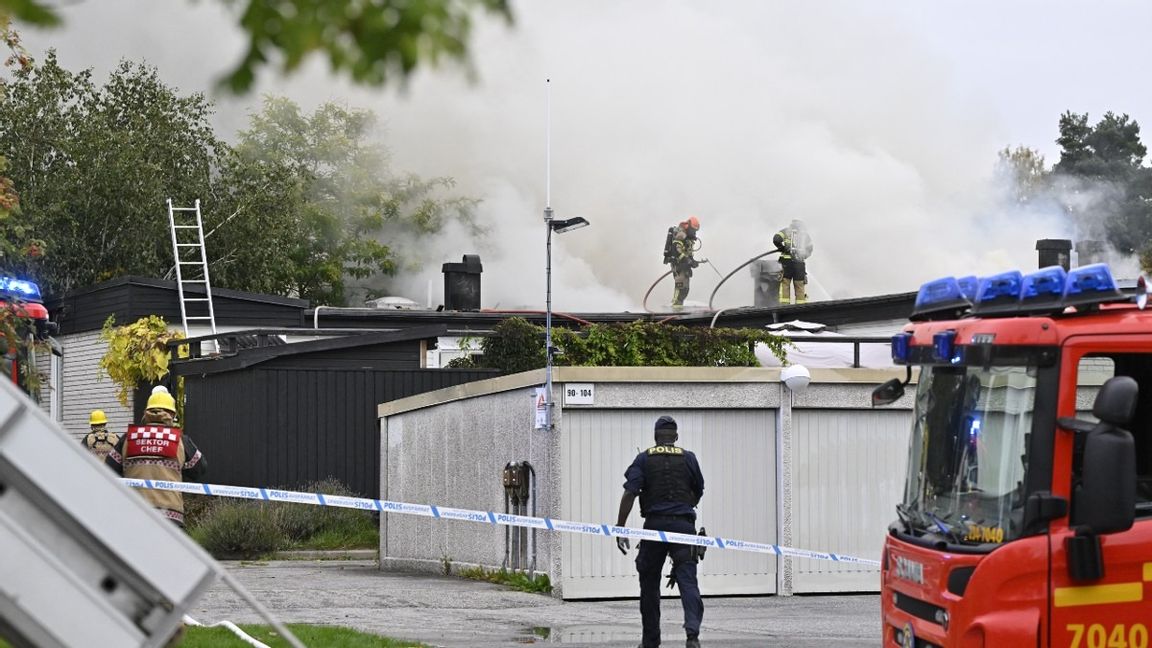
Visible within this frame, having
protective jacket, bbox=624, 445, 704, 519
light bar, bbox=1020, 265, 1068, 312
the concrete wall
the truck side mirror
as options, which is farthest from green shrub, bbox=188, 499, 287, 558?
the truck side mirror

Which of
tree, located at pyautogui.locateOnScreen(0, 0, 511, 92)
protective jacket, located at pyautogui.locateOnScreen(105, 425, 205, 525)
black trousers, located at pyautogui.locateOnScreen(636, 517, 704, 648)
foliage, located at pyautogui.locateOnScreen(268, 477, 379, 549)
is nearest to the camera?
tree, located at pyautogui.locateOnScreen(0, 0, 511, 92)

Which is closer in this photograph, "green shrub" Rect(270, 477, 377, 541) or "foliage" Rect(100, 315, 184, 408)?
"green shrub" Rect(270, 477, 377, 541)

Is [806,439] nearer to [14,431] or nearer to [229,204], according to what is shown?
[14,431]

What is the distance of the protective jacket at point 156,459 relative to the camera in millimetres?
11562

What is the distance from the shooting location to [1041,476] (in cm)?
636

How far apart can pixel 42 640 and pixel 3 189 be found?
21.0ft

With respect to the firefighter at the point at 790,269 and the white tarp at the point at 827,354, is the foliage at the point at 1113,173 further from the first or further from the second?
the white tarp at the point at 827,354

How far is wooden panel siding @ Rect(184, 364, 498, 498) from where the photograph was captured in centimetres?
2241

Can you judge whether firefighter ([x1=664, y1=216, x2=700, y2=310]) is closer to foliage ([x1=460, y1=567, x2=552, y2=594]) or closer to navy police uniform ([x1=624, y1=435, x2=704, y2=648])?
foliage ([x1=460, y1=567, x2=552, y2=594])

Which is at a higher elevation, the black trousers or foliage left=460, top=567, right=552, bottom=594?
the black trousers

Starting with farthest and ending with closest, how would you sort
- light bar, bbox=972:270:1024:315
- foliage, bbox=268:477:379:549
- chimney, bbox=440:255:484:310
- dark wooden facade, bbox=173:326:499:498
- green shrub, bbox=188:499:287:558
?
1. chimney, bbox=440:255:484:310
2. dark wooden facade, bbox=173:326:499:498
3. foliage, bbox=268:477:379:549
4. green shrub, bbox=188:499:287:558
5. light bar, bbox=972:270:1024:315

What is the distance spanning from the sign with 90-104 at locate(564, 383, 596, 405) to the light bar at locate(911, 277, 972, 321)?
23.1ft

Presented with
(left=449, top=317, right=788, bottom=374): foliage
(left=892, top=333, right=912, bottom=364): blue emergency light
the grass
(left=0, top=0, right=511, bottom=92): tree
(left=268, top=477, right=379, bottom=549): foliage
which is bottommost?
(left=268, top=477, right=379, bottom=549): foliage

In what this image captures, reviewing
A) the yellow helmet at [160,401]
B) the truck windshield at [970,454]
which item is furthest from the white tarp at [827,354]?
the truck windshield at [970,454]
